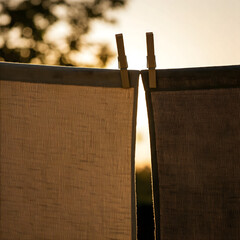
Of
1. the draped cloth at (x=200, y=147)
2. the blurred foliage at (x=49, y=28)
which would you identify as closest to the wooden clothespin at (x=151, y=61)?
the draped cloth at (x=200, y=147)

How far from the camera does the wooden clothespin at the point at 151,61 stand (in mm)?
967

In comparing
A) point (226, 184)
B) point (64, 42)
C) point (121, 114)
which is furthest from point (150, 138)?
point (64, 42)

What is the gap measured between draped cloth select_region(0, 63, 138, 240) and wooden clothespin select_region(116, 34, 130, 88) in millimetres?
22

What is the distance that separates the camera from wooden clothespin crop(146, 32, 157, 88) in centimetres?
97

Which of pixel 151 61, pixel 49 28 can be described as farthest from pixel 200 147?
pixel 49 28

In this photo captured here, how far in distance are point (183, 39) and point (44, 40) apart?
2737 mm

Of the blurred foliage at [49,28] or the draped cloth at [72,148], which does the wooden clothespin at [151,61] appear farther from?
the blurred foliage at [49,28]

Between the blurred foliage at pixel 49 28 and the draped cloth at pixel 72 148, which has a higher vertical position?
→ the blurred foliage at pixel 49 28

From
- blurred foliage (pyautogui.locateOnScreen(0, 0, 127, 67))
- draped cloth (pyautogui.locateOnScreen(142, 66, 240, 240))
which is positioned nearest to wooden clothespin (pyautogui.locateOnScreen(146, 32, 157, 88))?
draped cloth (pyautogui.locateOnScreen(142, 66, 240, 240))

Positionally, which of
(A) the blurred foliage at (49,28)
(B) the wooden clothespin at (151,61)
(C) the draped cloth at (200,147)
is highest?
(A) the blurred foliage at (49,28)

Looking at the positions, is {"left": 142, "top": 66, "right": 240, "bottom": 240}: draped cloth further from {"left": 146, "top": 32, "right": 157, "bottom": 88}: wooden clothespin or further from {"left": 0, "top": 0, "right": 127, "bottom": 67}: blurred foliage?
{"left": 0, "top": 0, "right": 127, "bottom": 67}: blurred foliage

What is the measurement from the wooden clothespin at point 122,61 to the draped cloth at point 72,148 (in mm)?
22

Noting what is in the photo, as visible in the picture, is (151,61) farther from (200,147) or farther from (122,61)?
(200,147)

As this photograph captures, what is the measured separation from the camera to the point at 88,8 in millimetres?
5992
